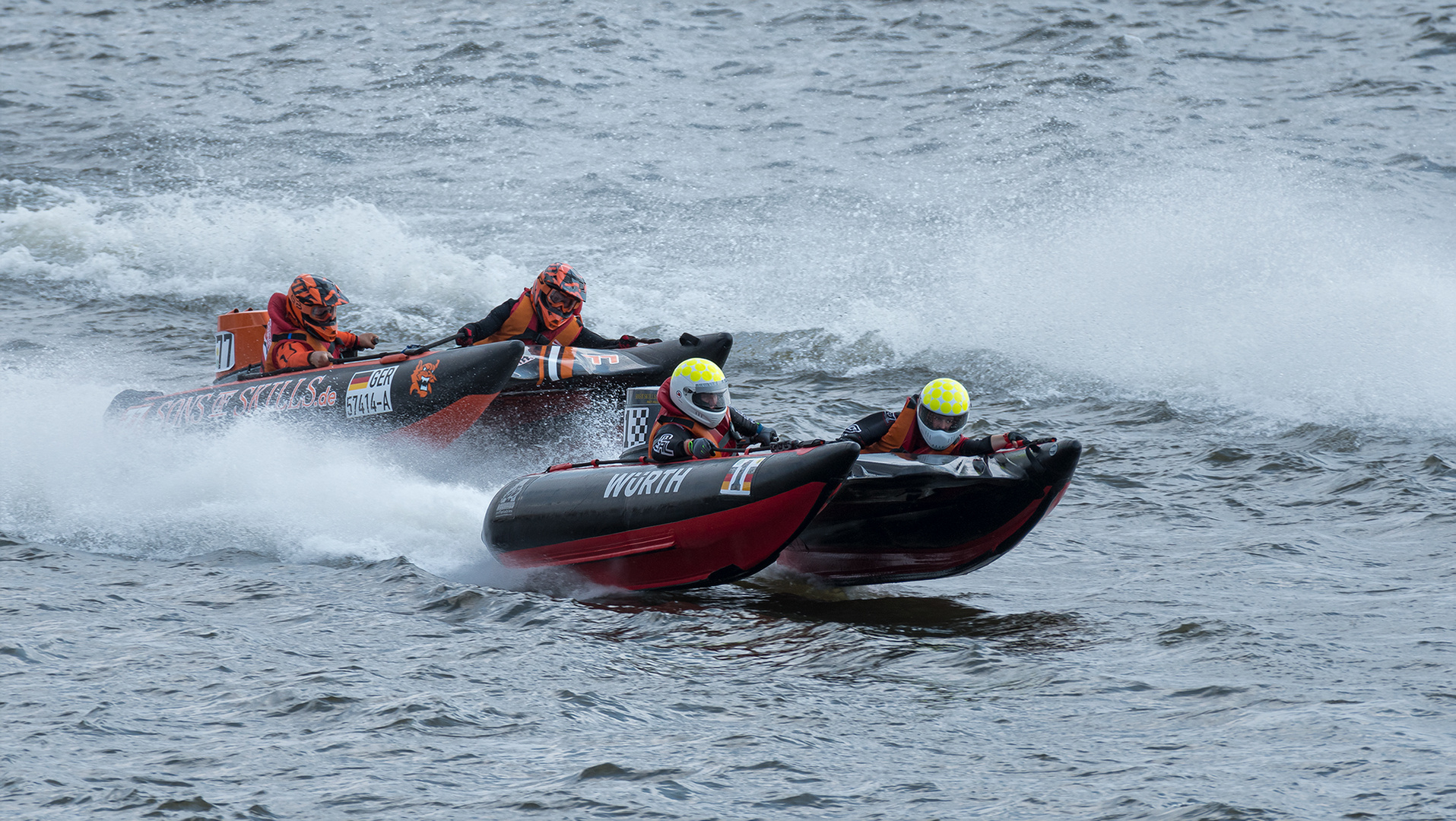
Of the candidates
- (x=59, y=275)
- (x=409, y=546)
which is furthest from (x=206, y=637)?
(x=59, y=275)

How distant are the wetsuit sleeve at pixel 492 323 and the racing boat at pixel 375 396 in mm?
553

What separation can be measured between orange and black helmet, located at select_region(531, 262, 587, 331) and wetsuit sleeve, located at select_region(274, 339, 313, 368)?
1.76 meters

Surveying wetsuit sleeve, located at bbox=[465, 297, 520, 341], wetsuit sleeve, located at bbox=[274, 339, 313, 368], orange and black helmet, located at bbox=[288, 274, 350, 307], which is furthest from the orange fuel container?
wetsuit sleeve, located at bbox=[465, 297, 520, 341]

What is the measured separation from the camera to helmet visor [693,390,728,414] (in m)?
7.72

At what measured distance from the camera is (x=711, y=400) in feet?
25.4

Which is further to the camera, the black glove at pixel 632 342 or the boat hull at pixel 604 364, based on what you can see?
the black glove at pixel 632 342

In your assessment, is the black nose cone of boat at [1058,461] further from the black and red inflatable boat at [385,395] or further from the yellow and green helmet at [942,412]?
the black and red inflatable boat at [385,395]

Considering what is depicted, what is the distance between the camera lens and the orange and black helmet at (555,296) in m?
10.4

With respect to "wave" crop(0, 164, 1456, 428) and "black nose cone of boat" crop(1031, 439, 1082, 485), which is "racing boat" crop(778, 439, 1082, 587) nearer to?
"black nose cone of boat" crop(1031, 439, 1082, 485)

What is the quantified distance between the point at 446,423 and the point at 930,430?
3582 millimetres

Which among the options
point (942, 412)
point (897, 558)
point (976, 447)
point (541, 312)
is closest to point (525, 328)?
point (541, 312)

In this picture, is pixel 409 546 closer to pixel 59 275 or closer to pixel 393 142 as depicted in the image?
pixel 59 275

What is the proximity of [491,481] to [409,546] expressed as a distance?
1650 mm

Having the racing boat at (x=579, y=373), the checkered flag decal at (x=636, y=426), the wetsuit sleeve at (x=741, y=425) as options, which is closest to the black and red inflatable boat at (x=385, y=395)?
the racing boat at (x=579, y=373)
